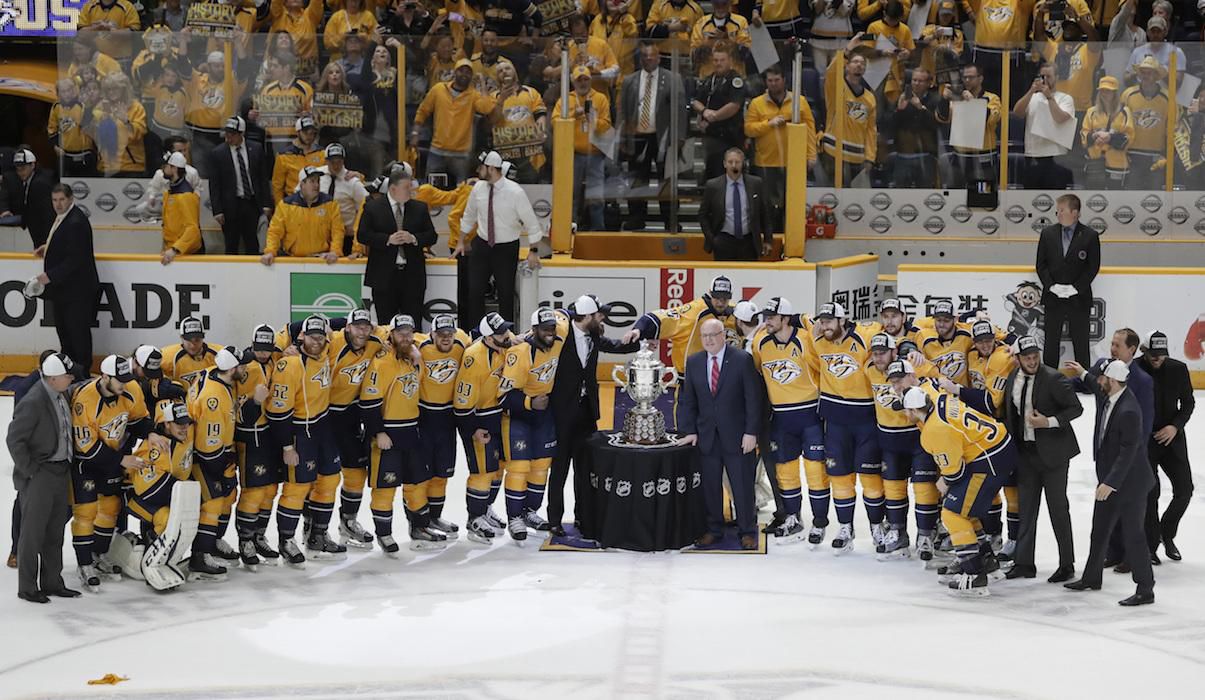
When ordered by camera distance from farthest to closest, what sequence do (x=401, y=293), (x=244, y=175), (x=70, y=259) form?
1. (x=244, y=175)
2. (x=401, y=293)
3. (x=70, y=259)

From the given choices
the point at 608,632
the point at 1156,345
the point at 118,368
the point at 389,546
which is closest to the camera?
the point at 608,632

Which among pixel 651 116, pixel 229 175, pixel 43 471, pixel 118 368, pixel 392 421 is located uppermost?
pixel 651 116

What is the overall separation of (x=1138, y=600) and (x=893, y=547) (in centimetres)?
174

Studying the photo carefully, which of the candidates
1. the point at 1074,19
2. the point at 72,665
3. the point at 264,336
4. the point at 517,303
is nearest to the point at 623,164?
the point at 517,303

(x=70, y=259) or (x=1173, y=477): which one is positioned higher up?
(x=70, y=259)

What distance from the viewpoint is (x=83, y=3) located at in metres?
21.4

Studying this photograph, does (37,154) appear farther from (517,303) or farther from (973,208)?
(973,208)

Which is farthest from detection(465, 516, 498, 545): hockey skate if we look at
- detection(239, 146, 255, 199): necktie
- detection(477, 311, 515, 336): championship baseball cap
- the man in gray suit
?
detection(239, 146, 255, 199): necktie

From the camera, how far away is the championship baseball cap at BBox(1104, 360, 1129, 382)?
10.1m

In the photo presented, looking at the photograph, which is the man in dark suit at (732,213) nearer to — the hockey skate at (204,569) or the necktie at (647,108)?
the necktie at (647,108)

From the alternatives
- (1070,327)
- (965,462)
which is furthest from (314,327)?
(1070,327)

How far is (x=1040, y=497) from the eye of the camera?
35.1ft

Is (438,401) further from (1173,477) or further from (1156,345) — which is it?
(1173,477)

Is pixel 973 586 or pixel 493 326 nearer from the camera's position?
pixel 973 586
